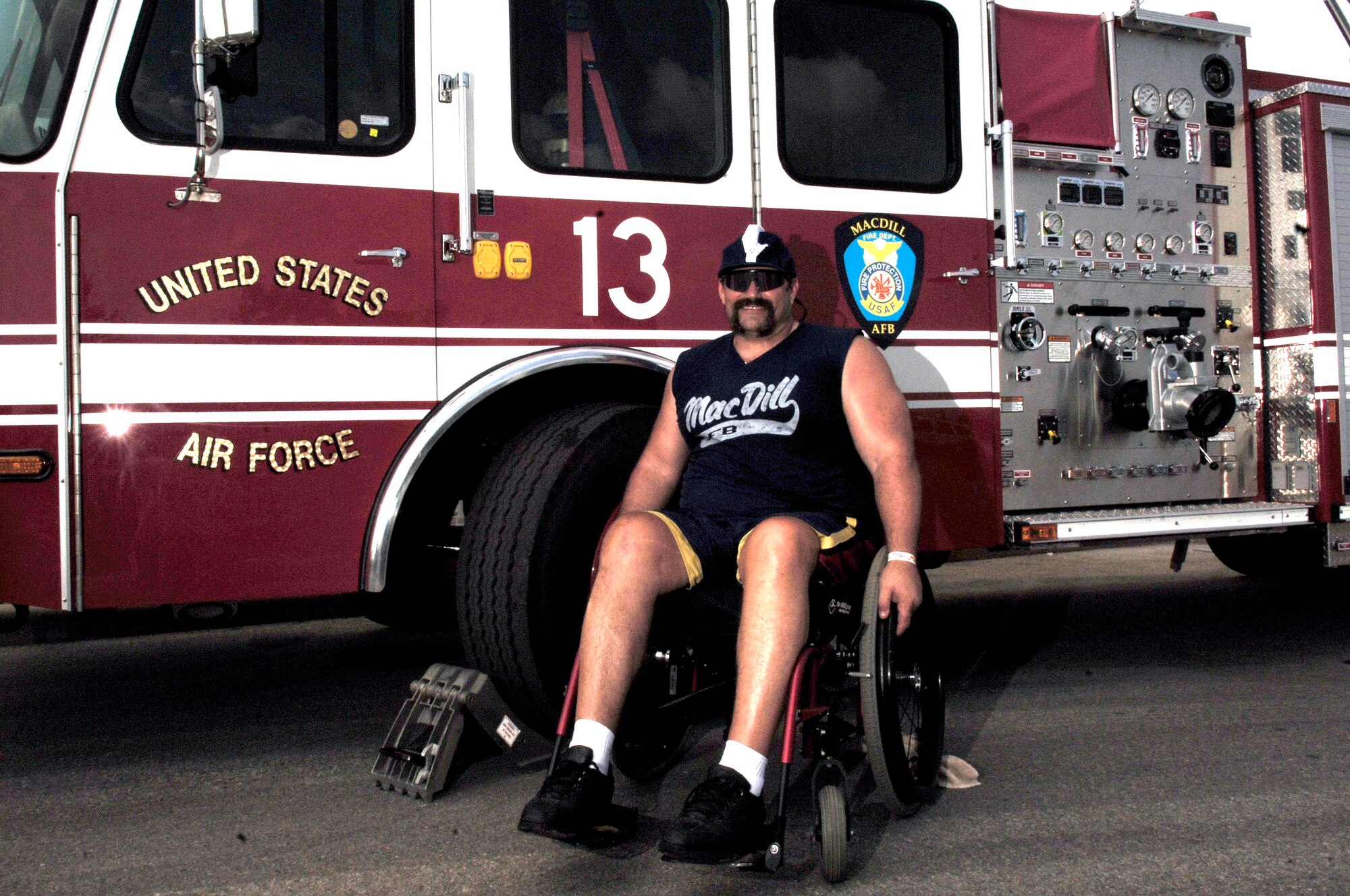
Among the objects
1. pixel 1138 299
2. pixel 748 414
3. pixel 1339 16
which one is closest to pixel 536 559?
pixel 748 414

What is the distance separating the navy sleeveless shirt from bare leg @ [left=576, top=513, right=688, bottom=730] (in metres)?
0.35

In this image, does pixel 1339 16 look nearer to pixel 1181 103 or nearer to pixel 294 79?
pixel 1181 103

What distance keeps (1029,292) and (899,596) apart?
2209 mm

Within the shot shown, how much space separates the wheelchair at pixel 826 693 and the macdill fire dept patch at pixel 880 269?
3.85 ft

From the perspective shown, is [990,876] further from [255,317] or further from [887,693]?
[255,317]

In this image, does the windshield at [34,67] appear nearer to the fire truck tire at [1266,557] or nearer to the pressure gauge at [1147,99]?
the pressure gauge at [1147,99]

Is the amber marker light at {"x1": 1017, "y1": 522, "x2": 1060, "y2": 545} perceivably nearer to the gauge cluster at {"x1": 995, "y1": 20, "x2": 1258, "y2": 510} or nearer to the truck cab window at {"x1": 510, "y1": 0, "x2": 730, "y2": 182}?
the gauge cluster at {"x1": 995, "y1": 20, "x2": 1258, "y2": 510}

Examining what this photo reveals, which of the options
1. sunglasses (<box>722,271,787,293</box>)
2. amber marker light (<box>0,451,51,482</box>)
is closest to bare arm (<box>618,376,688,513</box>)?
sunglasses (<box>722,271,787,293</box>)

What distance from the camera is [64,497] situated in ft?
11.2

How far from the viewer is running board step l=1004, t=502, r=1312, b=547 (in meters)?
4.70

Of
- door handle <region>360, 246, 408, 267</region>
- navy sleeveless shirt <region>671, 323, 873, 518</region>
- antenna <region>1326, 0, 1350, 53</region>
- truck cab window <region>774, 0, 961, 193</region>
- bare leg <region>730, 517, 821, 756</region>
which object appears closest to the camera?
bare leg <region>730, 517, 821, 756</region>

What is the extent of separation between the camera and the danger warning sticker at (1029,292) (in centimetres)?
479

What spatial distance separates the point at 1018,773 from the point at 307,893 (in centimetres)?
203

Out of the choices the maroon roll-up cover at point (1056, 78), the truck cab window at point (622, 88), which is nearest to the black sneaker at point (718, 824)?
the truck cab window at point (622, 88)
